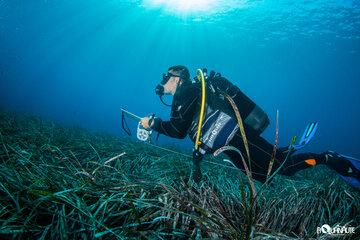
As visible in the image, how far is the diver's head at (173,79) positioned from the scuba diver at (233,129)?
527mm

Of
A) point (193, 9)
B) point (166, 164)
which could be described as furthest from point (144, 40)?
point (166, 164)

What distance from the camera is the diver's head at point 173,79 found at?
15.3ft

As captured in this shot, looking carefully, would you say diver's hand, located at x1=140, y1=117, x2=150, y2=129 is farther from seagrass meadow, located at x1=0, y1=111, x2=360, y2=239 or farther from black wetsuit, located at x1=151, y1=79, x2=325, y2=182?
seagrass meadow, located at x1=0, y1=111, x2=360, y2=239

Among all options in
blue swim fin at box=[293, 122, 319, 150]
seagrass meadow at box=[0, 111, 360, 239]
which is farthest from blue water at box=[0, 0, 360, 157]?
seagrass meadow at box=[0, 111, 360, 239]

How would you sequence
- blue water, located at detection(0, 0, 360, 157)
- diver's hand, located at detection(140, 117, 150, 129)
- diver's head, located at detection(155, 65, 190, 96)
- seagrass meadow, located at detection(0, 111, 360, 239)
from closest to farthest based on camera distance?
1. seagrass meadow, located at detection(0, 111, 360, 239)
2. diver's hand, located at detection(140, 117, 150, 129)
3. diver's head, located at detection(155, 65, 190, 96)
4. blue water, located at detection(0, 0, 360, 157)

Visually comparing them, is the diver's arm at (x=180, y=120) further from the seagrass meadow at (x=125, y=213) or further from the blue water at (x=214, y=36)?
the blue water at (x=214, y=36)

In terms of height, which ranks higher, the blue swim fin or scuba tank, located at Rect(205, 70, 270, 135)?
scuba tank, located at Rect(205, 70, 270, 135)

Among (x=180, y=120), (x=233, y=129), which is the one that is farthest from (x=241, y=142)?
(x=180, y=120)

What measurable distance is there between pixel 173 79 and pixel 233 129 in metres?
1.67

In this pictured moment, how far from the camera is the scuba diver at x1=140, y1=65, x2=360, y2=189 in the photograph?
12.4 feet

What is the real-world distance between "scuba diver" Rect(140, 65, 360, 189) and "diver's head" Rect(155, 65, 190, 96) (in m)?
0.53

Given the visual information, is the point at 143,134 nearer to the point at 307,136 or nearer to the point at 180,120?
the point at 180,120

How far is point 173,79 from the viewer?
480 centimetres

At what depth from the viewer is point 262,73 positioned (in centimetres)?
5966
